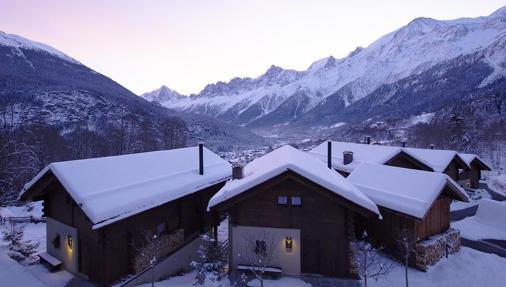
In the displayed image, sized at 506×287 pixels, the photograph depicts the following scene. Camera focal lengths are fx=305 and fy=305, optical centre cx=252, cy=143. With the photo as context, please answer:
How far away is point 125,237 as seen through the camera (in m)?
13.8

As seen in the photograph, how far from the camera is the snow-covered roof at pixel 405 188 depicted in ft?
47.0

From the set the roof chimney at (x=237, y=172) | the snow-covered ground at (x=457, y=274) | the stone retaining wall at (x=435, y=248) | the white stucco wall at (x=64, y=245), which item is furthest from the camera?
the roof chimney at (x=237, y=172)

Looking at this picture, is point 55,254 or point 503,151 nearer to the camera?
point 55,254

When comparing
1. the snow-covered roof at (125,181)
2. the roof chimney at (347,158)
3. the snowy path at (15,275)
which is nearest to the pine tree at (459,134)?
the roof chimney at (347,158)

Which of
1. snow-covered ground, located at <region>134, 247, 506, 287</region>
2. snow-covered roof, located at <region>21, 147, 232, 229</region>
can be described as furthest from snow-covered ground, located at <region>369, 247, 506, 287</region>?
snow-covered roof, located at <region>21, 147, 232, 229</region>

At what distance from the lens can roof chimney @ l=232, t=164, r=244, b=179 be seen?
15.9 meters

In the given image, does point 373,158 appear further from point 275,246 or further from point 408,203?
point 275,246

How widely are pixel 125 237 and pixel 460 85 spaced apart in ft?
720

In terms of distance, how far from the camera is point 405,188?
625 inches

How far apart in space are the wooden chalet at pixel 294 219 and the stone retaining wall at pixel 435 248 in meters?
4.21

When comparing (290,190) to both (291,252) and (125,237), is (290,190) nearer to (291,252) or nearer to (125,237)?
(291,252)

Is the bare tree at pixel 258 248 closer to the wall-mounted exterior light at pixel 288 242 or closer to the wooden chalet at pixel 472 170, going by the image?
the wall-mounted exterior light at pixel 288 242

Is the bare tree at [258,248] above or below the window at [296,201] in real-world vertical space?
below

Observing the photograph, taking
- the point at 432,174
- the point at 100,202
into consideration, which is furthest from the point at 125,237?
the point at 432,174
